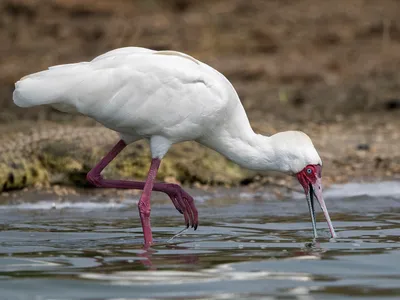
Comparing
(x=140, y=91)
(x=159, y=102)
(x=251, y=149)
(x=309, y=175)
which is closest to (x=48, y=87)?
(x=140, y=91)

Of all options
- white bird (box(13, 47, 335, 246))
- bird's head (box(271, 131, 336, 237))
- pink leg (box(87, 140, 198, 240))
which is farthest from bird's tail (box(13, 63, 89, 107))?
bird's head (box(271, 131, 336, 237))

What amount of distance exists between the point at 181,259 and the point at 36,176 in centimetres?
406

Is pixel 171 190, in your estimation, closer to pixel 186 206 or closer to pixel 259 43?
pixel 186 206

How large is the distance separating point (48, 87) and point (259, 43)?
9.03m

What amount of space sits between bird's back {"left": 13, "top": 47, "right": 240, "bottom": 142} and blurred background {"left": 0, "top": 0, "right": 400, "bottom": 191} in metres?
6.16

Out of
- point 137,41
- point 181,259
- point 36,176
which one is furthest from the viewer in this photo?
point 137,41

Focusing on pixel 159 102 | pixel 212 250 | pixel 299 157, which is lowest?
pixel 212 250

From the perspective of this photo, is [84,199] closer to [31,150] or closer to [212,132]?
[31,150]

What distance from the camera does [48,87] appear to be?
8.86 meters

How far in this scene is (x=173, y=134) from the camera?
29.8 feet

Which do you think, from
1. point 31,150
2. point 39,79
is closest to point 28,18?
point 31,150

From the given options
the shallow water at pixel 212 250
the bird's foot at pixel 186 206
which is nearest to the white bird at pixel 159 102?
the bird's foot at pixel 186 206

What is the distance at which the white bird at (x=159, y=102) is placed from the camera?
891 centimetres

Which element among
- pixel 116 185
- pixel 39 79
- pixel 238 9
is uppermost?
pixel 238 9
